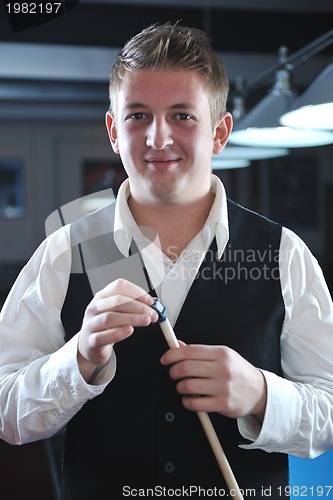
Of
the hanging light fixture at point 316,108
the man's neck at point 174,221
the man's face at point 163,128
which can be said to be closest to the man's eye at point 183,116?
the man's face at point 163,128

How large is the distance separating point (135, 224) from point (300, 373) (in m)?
0.25

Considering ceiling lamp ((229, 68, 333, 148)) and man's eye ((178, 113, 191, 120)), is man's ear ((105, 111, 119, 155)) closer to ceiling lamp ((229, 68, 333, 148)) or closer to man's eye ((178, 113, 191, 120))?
man's eye ((178, 113, 191, 120))

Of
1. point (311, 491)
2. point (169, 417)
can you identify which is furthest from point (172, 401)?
point (311, 491)

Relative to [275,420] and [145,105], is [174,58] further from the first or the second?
[275,420]

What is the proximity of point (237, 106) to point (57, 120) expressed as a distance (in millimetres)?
1726

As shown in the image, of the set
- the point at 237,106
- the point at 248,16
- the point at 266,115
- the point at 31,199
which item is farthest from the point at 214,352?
the point at 31,199

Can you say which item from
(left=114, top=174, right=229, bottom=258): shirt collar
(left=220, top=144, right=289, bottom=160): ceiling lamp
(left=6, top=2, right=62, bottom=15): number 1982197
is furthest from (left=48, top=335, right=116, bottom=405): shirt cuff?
(left=220, top=144, right=289, bottom=160): ceiling lamp

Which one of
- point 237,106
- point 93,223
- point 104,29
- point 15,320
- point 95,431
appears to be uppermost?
point 104,29

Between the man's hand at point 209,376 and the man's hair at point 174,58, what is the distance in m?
0.25

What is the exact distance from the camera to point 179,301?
2.27 feet

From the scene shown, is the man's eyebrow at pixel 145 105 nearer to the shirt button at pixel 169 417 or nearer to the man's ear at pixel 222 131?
the man's ear at pixel 222 131

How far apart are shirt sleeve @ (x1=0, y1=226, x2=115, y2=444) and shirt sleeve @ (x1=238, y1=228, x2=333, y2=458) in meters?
0.17

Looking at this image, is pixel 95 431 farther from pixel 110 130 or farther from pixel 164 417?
pixel 110 130

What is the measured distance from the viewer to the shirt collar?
71cm
